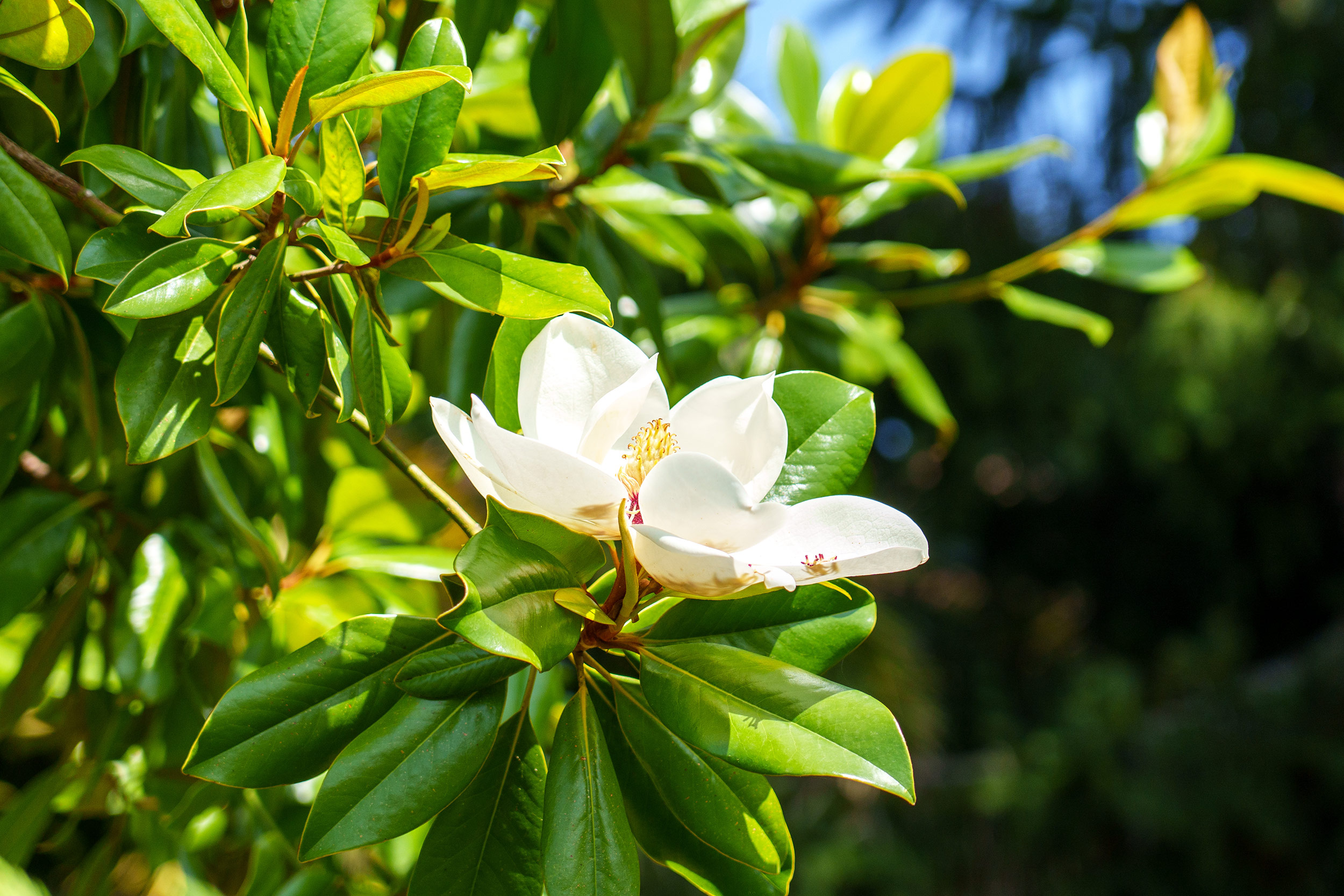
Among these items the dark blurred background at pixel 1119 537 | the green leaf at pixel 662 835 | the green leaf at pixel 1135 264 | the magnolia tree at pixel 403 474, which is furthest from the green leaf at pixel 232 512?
the dark blurred background at pixel 1119 537

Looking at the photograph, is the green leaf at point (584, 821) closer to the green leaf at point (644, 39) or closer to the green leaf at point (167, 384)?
the green leaf at point (167, 384)

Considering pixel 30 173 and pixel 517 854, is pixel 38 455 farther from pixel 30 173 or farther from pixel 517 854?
pixel 517 854

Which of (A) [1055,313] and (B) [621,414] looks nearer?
(B) [621,414]

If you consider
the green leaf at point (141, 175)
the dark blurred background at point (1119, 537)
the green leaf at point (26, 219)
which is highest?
the green leaf at point (141, 175)

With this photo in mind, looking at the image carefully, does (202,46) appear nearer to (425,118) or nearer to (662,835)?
(425,118)

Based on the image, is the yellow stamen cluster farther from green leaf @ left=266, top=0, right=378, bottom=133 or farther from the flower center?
green leaf @ left=266, top=0, right=378, bottom=133

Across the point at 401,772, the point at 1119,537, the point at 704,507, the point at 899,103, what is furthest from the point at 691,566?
the point at 1119,537

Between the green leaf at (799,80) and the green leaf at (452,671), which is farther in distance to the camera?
the green leaf at (799,80)
